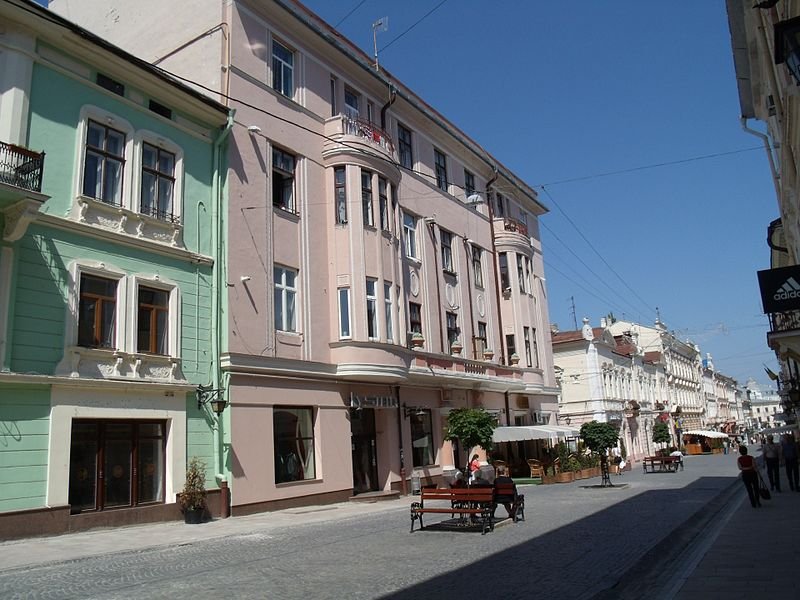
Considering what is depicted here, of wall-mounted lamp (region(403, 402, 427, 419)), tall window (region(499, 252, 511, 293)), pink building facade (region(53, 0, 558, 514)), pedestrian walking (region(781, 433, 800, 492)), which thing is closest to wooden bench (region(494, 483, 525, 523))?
pink building facade (region(53, 0, 558, 514))

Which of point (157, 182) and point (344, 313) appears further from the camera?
point (344, 313)

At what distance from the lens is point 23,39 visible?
47.4 feet

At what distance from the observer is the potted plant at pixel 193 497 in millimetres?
15891

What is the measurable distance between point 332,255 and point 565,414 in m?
33.5

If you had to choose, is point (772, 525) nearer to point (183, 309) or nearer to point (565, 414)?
point (183, 309)

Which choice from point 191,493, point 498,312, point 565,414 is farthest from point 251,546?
point 565,414

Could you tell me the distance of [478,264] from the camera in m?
32.9

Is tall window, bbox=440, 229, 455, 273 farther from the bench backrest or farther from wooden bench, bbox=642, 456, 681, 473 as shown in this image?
the bench backrest

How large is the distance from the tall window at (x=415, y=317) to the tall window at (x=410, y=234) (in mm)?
2080

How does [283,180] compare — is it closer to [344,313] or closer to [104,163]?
[344,313]

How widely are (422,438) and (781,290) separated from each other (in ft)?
51.4

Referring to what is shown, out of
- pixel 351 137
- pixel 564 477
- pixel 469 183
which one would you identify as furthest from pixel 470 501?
pixel 469 183

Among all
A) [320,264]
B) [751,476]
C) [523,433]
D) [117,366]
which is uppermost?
[320,264]

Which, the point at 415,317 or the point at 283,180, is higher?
the point at 283,180
